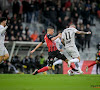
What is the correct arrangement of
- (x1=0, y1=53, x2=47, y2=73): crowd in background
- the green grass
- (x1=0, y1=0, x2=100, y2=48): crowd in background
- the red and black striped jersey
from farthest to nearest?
(x1=0, y1=0, x2=100, y2=48): crowd in background → (x1=0, y1=53, x2=47, y2=73): crowd in background → the red and black striped jersey → the green grass

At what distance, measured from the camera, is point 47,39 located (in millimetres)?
11469

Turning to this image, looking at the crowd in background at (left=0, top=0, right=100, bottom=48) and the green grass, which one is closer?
the green grass

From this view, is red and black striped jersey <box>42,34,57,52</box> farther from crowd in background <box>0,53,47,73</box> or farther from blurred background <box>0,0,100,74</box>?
crowd in background <box>0,53,47,73</box>

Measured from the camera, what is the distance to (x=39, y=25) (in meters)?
23.5

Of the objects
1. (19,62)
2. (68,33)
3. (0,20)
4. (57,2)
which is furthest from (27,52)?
(0,20)

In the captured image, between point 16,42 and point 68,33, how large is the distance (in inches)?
294

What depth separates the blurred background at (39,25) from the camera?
65.3 feet

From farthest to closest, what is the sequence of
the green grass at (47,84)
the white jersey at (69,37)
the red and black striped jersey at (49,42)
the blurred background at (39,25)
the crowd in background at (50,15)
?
the crowd in background at (50,15), the blurred background at (39,25), the white jersey at (69,37), the red and black striped jersey at (49,42), the green grass at (47,84)

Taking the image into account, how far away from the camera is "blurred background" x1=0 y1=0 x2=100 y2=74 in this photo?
19891mm

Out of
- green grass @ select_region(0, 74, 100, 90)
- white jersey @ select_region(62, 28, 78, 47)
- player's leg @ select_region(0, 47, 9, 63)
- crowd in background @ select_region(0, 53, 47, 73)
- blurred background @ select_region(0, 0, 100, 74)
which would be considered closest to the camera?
green grass @ select_region(0, 74, 100, 90)

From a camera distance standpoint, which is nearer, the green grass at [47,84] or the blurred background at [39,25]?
the green grass at [47,84]

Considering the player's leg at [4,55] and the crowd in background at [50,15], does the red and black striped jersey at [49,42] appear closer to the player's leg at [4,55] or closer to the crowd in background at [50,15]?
the player's leg at [4,55]

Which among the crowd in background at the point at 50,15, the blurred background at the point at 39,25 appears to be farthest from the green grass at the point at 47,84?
the crowd in background at the point at 50,15

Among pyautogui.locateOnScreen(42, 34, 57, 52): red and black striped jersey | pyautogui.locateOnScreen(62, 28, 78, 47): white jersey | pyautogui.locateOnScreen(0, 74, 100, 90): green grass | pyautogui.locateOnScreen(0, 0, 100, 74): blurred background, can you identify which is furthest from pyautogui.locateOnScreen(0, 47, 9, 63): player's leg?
pyautogui.locateOnScreen(0, 0, 100, 74): blurred background
